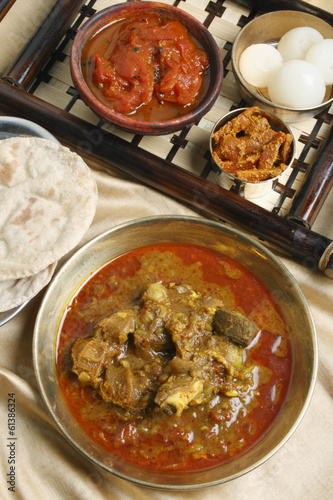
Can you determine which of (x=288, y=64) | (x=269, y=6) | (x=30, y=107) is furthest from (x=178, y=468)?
(x=269, y=6)

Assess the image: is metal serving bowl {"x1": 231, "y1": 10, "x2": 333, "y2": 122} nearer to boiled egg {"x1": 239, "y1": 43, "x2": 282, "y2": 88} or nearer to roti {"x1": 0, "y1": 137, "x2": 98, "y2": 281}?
boiled egg {"x1": 239, "y1": 43, "x2": 282, "y2": 88}

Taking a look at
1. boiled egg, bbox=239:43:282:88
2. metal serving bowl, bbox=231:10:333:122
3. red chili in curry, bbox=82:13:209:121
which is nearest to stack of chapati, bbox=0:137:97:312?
red chili in curry, bbox=82:13:209:121

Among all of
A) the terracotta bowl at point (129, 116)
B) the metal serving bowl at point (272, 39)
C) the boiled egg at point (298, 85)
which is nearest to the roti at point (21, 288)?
the terracotta bowl at point (129, 116)

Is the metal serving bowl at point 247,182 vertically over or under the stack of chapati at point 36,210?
over

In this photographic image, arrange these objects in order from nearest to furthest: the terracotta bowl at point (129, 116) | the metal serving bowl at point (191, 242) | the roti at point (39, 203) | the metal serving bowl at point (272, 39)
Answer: the metal serving bowl at point (191, 242), the roti at point (39, 203), the terracotta bowl at point (129, 116), the metal serving bowl at point (272, 39)

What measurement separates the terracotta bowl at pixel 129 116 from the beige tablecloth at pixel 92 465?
4.09 feet

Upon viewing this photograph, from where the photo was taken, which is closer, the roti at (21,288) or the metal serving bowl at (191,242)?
the metal serving bowl at (191,242)

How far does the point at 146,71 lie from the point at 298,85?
100 centimetres

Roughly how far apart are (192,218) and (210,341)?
75cm

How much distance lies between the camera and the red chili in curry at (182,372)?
107 inches

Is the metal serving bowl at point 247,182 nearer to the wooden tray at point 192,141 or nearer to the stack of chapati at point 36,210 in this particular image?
the wooden tray at point 192,141

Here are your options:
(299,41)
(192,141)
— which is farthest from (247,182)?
(299,41)

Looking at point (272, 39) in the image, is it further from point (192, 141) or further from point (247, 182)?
point (247, 182)

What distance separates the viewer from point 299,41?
3506 millimetres
